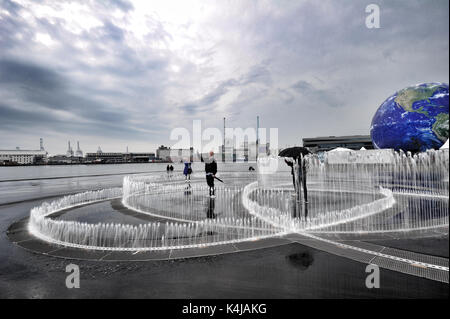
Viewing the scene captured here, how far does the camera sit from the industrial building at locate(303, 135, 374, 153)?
353ft

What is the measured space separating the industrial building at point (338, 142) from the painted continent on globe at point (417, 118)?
259 feet

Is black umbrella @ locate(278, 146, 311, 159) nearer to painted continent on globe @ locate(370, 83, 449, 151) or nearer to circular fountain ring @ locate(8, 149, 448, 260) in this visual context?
circular fountain ring @ locate(8, 149, 448, 260)

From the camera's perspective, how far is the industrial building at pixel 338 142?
10749 centimetres

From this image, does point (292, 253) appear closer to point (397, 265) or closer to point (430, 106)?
point (397, 265)

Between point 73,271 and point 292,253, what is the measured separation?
4.60 metres

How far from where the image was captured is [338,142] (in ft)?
386

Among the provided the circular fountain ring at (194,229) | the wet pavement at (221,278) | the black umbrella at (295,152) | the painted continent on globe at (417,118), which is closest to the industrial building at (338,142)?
the painted continent on globe at (417,118)

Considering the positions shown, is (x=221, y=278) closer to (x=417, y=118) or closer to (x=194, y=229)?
(x=194, y=229)

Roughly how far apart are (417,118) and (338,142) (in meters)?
101

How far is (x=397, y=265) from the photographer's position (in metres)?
4.41

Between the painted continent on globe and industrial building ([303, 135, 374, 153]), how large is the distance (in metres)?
78.9

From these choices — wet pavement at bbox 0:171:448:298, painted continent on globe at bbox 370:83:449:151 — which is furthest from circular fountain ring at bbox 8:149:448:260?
painted continent on globe at bbox 370:83:449:151
